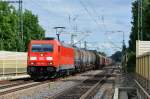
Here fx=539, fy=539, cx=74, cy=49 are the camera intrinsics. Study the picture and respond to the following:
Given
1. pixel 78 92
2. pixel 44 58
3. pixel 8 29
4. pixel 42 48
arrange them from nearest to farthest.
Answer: pixel 78 92 → pixel 44 58 → pixel 42 48 → pixel 8 29

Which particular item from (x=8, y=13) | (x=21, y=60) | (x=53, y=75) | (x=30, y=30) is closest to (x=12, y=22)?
(x=8, y=13)

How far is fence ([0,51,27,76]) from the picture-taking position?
49.5 m

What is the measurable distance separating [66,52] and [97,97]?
73.6 feet

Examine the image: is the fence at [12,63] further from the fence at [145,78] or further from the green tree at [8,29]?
the green tree at [8,29]

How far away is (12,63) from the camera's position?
173 ft

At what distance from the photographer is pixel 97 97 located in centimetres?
2573

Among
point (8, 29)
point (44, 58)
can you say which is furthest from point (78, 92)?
point (8, 29)

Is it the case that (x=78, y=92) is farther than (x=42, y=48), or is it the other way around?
(x=42, y=48)

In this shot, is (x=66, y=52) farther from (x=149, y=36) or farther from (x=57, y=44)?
(x=149, y=36)

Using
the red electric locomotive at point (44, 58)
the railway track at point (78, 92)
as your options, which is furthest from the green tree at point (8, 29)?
the railway track at point (78, 92)

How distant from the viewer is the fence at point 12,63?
49531 mm

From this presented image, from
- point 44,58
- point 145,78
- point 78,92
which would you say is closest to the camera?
point 145,78

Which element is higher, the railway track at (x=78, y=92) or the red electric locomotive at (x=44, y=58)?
the red electric locomotive at (x=44, y=58)

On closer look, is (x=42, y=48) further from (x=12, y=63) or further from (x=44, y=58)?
(x=12, y=63)
